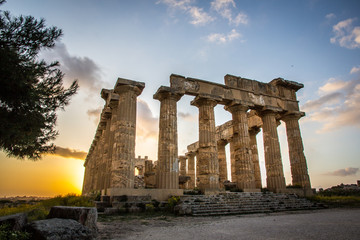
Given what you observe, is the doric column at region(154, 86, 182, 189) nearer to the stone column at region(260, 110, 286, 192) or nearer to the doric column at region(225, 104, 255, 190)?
the doric column at region(225, 104, 255, 190)

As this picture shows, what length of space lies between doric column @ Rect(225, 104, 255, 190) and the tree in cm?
1306

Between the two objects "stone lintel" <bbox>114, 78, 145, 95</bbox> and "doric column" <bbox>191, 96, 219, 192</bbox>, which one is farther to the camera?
"doric column" <bbox>191, 96, 219, 192</bbox>

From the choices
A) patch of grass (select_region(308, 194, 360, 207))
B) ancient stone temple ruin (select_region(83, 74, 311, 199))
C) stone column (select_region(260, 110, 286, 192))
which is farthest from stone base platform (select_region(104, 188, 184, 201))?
patch of grass (select_region(308, 194, 360, 207))

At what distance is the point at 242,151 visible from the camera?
1762 centimetres

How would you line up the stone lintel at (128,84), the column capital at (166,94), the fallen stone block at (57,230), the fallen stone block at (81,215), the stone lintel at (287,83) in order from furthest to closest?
1. the stone lintel at (287,83)
2. the column capital at (166,94)
3. the stone lintel at (128,84)
4. the fallen stone block at (81,215)
5. the fallen stone block at (57,230)

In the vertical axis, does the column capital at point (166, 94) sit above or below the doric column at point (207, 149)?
above

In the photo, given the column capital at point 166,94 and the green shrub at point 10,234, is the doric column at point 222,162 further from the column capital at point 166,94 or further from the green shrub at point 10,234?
the green shrub at point 10,234

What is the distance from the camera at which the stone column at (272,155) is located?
59.2 ft

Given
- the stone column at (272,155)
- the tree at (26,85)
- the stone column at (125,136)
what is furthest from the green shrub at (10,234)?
the stone column at (272,155)

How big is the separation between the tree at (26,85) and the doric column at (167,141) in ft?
24.5

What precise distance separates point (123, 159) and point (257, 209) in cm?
806

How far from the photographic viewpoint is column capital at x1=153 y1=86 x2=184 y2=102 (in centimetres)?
1595

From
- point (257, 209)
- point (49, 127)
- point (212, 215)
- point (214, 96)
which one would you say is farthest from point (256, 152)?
point (49, 127)

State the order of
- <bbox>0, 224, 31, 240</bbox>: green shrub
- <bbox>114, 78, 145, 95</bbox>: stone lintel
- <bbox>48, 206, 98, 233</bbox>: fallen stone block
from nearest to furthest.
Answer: <bbox>0, 224, 31, 240</bbox>: green shrub < <bbox>48, 206, 98, 233</bbox>: fallen stone block < <bbox>114, 78, 145, 95</bbox>: stone lintel
